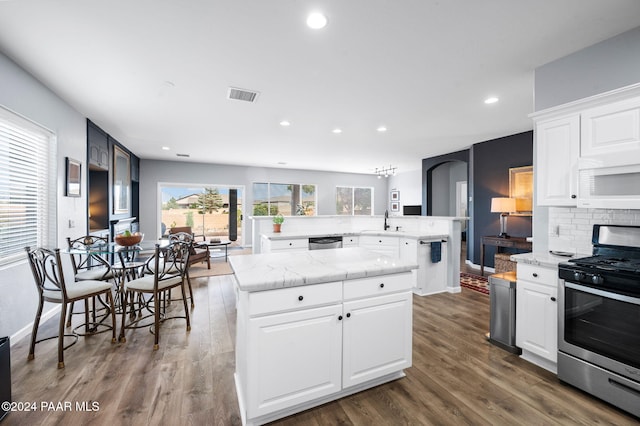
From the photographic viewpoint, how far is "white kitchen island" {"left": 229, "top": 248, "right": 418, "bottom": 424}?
1623mm

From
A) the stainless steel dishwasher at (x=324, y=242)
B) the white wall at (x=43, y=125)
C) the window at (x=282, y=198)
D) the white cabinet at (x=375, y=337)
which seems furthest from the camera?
the window at (x=282, y=198)

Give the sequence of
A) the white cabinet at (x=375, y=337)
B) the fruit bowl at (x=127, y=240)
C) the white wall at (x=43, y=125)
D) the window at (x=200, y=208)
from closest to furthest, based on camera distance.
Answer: the white cabinet at (x=375, y=337) → the white wall at (x=43, y=125) → the fruit bowl at (x=127, y=240) → the window at (x=200, y=208)

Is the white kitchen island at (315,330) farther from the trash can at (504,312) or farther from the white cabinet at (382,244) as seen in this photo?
the white cabinet at (382,244)

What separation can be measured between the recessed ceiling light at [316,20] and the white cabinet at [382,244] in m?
3.19

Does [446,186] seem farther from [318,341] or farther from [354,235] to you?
[318,341]

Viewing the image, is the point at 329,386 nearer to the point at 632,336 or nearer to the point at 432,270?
the point at 632,336

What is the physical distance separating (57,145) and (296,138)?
11.2ft

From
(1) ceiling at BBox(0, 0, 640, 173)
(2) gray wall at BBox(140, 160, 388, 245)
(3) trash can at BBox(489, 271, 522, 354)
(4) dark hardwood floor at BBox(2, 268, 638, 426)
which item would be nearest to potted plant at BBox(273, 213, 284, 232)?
(1) ceiling at BBox(0, 0, 640, 173)

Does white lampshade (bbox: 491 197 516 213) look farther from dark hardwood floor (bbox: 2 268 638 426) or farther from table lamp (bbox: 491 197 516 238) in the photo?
dark hardwood floor (bbox: 2 268 638 426)

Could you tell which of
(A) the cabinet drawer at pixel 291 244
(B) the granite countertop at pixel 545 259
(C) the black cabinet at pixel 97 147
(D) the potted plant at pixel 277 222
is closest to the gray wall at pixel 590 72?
(B) the granite countertop at pixel 545 259

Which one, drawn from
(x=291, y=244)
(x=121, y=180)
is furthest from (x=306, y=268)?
(x=121, y=180)

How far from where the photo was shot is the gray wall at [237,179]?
783cm

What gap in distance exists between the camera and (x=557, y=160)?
2469 mm

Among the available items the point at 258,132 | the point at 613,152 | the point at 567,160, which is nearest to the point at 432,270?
the point at 567,160
